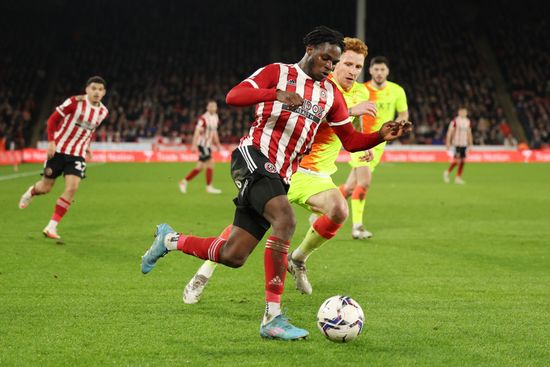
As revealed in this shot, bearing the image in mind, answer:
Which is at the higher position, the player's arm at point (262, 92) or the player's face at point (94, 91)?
the player's face at point (94, 91)

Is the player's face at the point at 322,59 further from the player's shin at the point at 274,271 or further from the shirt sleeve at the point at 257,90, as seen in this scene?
the player's shin at the point at 274,271

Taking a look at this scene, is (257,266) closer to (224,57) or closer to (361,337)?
(361,337)

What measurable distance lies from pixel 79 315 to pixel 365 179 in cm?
571

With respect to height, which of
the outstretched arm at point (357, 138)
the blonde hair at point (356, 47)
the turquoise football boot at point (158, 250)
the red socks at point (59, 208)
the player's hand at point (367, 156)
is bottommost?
the red socks at point (59, 208)

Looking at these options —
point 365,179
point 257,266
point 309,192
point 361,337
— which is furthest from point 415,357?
point 365,179

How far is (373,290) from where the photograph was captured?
23.3ft

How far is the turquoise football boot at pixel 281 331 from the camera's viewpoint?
5.25 metres

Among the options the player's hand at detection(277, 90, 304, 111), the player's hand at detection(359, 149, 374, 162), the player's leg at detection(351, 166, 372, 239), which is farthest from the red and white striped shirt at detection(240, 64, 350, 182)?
the player's leg at detection(351, 166, 372, 239)

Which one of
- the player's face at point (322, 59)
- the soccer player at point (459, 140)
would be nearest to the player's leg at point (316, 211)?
the player's face at point (322, 59)

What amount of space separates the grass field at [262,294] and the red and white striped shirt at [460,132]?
894 centimetres

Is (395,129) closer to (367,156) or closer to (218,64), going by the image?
(367,156)

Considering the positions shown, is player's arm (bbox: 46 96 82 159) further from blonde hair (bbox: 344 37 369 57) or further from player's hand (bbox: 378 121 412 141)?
player's hand (bbox: 378 121 412 141)

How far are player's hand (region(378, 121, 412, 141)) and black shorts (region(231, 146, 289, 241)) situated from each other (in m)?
0.81

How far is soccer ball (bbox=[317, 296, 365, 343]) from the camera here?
5172 millimetres
